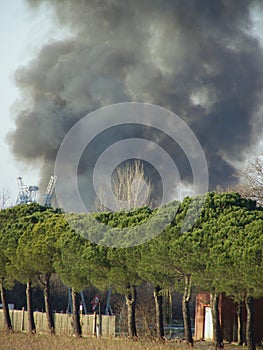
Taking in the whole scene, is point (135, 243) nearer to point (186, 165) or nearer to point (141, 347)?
point (141, 347)

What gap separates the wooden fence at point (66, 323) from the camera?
123 feet

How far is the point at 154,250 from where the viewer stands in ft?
91.7

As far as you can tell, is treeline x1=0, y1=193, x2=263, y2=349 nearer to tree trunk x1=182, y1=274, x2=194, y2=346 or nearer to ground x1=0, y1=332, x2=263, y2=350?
tree trunk x1=182, y1=274, x2=194, y2=346

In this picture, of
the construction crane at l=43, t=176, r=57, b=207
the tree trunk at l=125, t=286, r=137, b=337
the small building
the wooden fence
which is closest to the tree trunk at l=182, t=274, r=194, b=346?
the tree trunk at l=125, t=286, r=137, b=337

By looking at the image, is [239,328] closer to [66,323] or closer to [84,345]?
[84,345]

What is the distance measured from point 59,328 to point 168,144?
3549cm

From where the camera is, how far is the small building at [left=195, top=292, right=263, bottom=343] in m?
34.7

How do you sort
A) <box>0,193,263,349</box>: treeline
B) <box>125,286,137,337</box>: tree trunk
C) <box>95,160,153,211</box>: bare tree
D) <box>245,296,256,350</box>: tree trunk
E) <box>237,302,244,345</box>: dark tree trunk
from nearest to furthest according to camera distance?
<box>0,193,263,349</box>: treeline → <box>245,296,256,350</box>: tree trunk → <box>125,286,137,337</box>: tree trunk → <box>237,302,244,345</box>: dark tree trunk → <box>95,160,153,211</box>: bare tree

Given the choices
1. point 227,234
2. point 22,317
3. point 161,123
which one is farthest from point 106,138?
point 227,234

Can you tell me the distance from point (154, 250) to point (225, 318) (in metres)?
9.14

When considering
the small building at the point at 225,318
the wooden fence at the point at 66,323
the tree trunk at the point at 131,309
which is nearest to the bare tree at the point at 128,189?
the wooden fence at the point at 66,323

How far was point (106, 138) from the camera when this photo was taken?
7144 cm

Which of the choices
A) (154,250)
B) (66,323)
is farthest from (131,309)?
(66,323)

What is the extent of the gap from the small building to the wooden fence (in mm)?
4585
